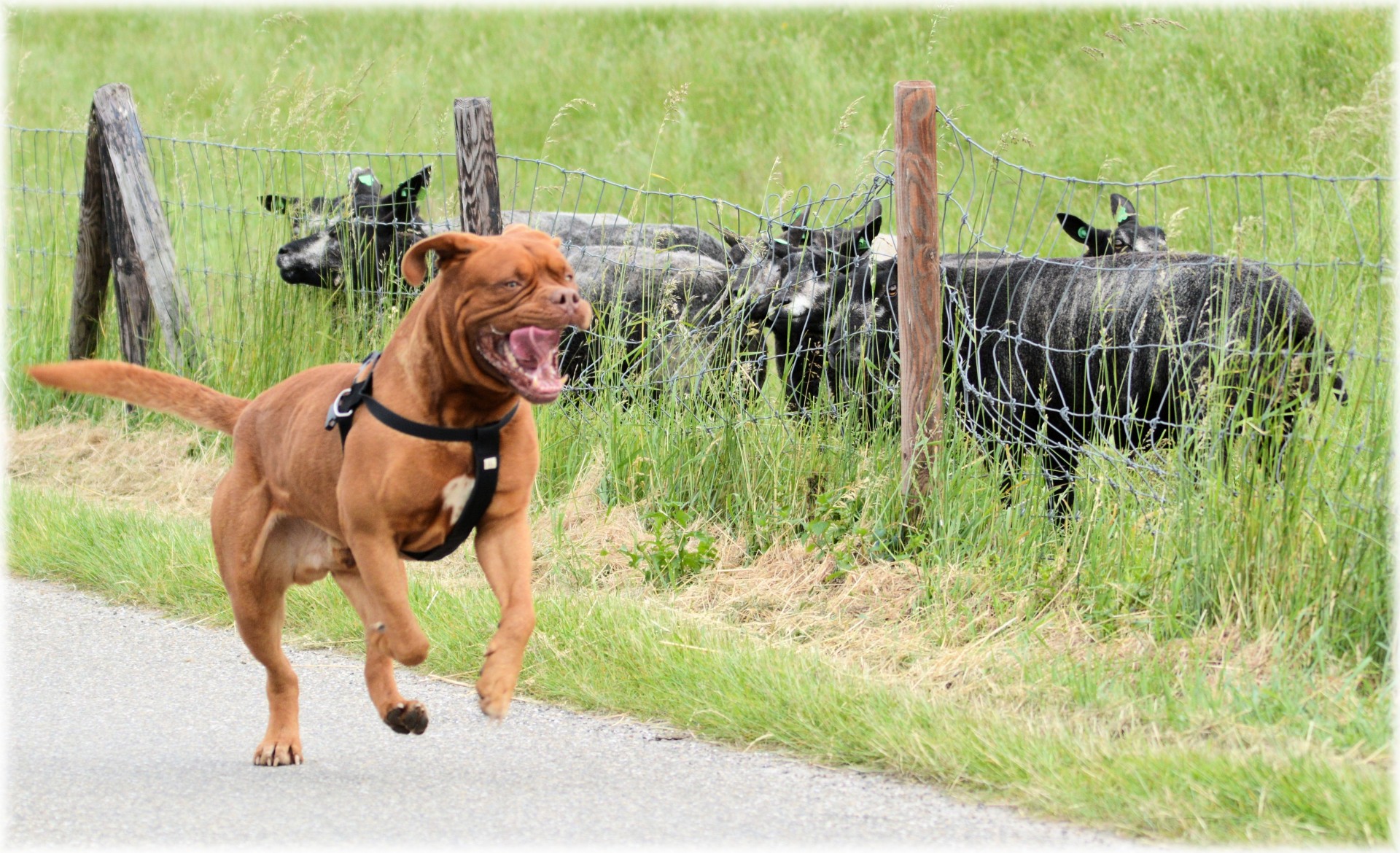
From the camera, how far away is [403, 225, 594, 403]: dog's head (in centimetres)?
378

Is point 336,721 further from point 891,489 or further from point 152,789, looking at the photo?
point 891,489

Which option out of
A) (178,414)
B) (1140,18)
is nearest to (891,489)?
(178,414)

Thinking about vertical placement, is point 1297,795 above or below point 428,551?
below

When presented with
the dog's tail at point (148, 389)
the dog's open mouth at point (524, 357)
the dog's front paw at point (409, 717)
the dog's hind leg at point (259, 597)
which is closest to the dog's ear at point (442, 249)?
the dog's open mouth at point (524, 357)

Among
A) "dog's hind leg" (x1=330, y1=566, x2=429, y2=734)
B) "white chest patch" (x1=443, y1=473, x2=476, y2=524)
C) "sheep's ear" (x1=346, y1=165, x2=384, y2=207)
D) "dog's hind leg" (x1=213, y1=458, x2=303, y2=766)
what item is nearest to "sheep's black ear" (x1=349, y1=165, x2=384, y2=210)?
"sheep's ear" (x1=346, y1=165, x2=384, y2=207)

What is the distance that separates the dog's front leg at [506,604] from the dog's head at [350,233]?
4222mm

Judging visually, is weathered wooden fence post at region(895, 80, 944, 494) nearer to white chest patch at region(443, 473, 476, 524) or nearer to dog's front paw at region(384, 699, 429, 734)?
white chest patch at region(443, 473, 476, 524)

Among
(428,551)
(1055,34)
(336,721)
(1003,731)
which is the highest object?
(1055,34)

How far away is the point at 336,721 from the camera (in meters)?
4.84

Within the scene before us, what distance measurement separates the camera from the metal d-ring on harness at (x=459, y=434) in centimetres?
395

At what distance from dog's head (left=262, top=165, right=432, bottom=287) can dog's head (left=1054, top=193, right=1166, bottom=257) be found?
12.3 ft

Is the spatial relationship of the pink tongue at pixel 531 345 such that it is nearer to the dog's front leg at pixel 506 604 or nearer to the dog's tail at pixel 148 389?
the dog's front leg at pixel 506 604

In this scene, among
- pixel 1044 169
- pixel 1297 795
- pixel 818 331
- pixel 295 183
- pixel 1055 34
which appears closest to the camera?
pixel 1297 795

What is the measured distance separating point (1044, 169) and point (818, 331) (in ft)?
27.7
